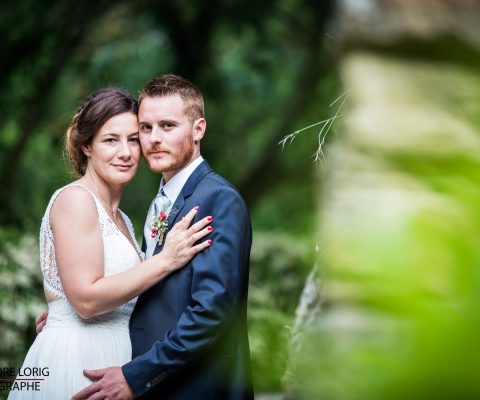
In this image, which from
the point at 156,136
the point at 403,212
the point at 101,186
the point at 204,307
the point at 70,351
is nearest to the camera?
the point at 403,212

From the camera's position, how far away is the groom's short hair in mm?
3180

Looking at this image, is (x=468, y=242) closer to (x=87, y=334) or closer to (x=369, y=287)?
(x=369, y=287)

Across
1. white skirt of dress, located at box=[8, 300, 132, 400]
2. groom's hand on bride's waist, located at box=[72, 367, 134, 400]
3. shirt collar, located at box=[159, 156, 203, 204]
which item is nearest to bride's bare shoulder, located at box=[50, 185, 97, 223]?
shirt collar, located at box=[159, 156, 203, 204]

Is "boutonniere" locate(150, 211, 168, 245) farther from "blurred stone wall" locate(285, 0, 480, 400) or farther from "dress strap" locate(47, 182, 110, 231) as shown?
"blurred stone wall" locate(285, 0, 480, 400)

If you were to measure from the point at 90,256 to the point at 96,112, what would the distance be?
0.69m

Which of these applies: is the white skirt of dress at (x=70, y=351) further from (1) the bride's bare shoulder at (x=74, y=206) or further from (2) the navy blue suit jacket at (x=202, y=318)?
(1) the bride's bare shoulder at (x=74, y=206)

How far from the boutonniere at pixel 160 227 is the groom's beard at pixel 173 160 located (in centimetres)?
20

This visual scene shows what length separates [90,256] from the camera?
313 centimetres

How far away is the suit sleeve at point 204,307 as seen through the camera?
9.34ft

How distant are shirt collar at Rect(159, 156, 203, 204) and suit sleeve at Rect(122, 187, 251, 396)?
0.28 metres

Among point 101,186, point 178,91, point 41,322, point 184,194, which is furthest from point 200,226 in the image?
point 41,322

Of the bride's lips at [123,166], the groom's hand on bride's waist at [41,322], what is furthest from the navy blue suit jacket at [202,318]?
the groom's hand on bride's waist at [41,322]

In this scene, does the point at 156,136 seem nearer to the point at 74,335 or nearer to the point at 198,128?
the point at 198,128

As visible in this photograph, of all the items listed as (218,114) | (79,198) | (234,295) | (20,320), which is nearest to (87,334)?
(79,198)
